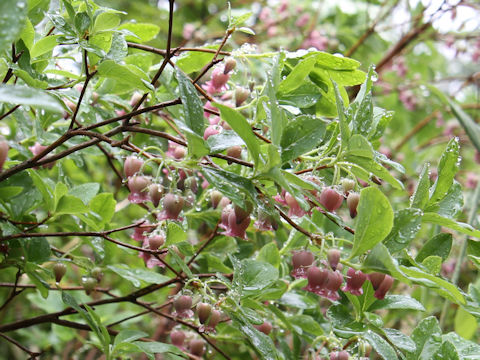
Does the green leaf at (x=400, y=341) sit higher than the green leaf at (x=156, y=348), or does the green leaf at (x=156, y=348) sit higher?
the green leaf at (x=400, y=341)

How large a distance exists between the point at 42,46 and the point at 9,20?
13.0 inches

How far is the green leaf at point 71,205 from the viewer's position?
772mm

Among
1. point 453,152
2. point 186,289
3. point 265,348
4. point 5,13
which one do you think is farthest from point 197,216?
point 5,13

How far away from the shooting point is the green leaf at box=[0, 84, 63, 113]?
1.17 feet

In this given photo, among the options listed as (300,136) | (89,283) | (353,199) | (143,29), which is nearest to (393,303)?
(353,199)

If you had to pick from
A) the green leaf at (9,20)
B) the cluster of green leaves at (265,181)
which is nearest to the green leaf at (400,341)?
the cluster of green leaves at (265,181)

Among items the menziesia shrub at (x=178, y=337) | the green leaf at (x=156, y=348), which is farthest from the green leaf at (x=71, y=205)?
the menziesia shrub at (x=178, y=337)

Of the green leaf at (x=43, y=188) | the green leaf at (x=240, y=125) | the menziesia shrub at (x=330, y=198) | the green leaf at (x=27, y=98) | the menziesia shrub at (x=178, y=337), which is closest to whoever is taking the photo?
the green leaf at (x=27, y=98)

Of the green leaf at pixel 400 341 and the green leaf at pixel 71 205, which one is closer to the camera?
the green leaf at pixel 400 341

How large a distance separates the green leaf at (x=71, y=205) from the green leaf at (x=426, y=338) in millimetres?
490

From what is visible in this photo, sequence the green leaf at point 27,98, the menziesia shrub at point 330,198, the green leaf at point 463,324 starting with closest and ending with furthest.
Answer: the green leaf at point 27,98, the menziesia shrub at point 330,198, the green leaf at point 463,324

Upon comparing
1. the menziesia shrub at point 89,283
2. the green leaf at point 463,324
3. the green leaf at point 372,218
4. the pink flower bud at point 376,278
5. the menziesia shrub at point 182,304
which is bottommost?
the green leaf at point 463,324

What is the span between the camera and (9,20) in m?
0.38

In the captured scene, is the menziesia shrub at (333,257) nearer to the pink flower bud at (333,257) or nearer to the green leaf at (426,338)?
the pink flower bud at (333,257)
